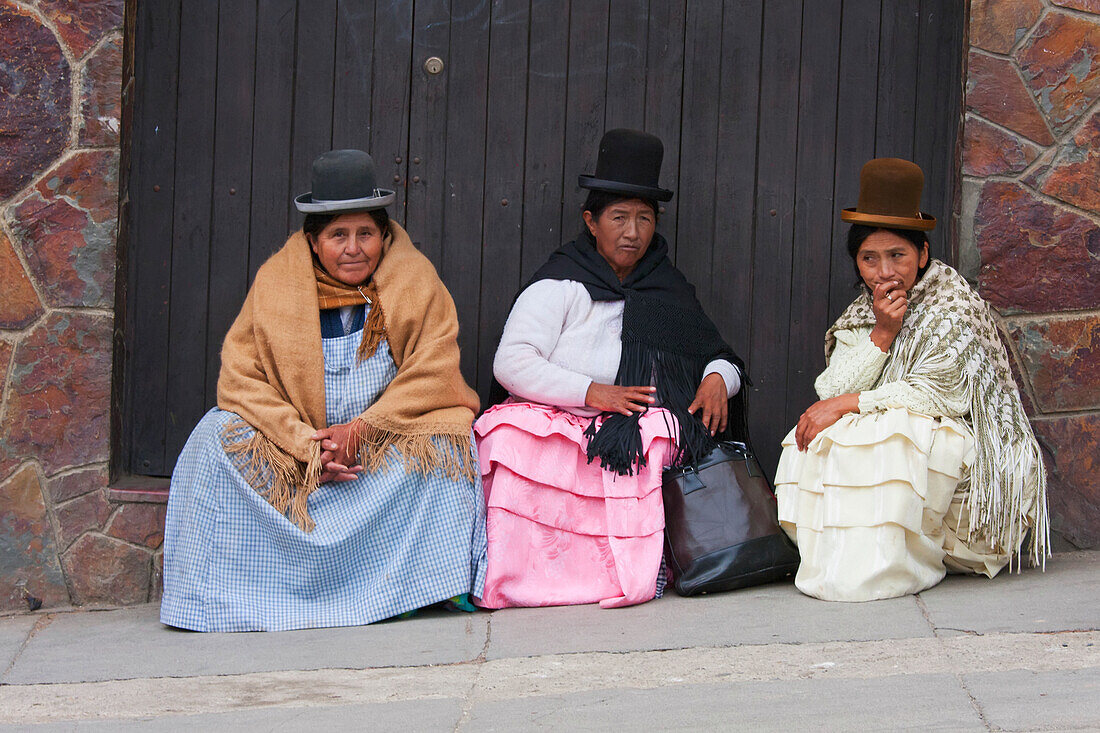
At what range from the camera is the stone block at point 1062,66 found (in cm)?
397

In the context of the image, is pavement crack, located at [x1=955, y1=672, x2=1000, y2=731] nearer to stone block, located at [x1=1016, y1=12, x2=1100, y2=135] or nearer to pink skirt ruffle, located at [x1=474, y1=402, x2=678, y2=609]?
pink skirt ruffle, located at [x1=474, y1=402, x2=678, y2=609]

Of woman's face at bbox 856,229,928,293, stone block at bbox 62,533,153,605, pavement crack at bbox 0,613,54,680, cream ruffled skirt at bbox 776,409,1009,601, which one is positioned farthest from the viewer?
stone block at bbox 62,533,153,605

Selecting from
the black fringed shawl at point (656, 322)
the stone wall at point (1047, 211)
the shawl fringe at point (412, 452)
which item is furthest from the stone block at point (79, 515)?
the stone wall at point (1047, 211)

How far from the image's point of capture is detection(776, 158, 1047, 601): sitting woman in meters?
3.40

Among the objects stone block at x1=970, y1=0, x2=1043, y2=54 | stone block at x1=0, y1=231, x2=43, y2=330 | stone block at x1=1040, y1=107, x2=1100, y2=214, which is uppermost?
stone block at x1=970, y1=0, x2=1043, y2=54

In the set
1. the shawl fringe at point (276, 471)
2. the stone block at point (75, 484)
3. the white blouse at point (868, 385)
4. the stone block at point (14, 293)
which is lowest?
the stone block at point (75, 484)

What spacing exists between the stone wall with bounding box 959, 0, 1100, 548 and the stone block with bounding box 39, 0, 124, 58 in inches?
115

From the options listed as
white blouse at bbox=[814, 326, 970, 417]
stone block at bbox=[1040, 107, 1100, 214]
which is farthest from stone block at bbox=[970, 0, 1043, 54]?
white blouse at bbox=[814, 326, 970, 417]

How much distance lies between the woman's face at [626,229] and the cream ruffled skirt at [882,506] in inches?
38.2

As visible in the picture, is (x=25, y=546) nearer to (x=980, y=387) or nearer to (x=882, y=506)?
(x=882, y=506)

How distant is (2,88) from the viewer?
152 inches

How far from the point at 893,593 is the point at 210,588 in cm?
205

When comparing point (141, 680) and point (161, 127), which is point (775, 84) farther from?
point (141, 680)

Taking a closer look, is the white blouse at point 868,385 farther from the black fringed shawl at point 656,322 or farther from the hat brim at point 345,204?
the hat brim at point 345,204
